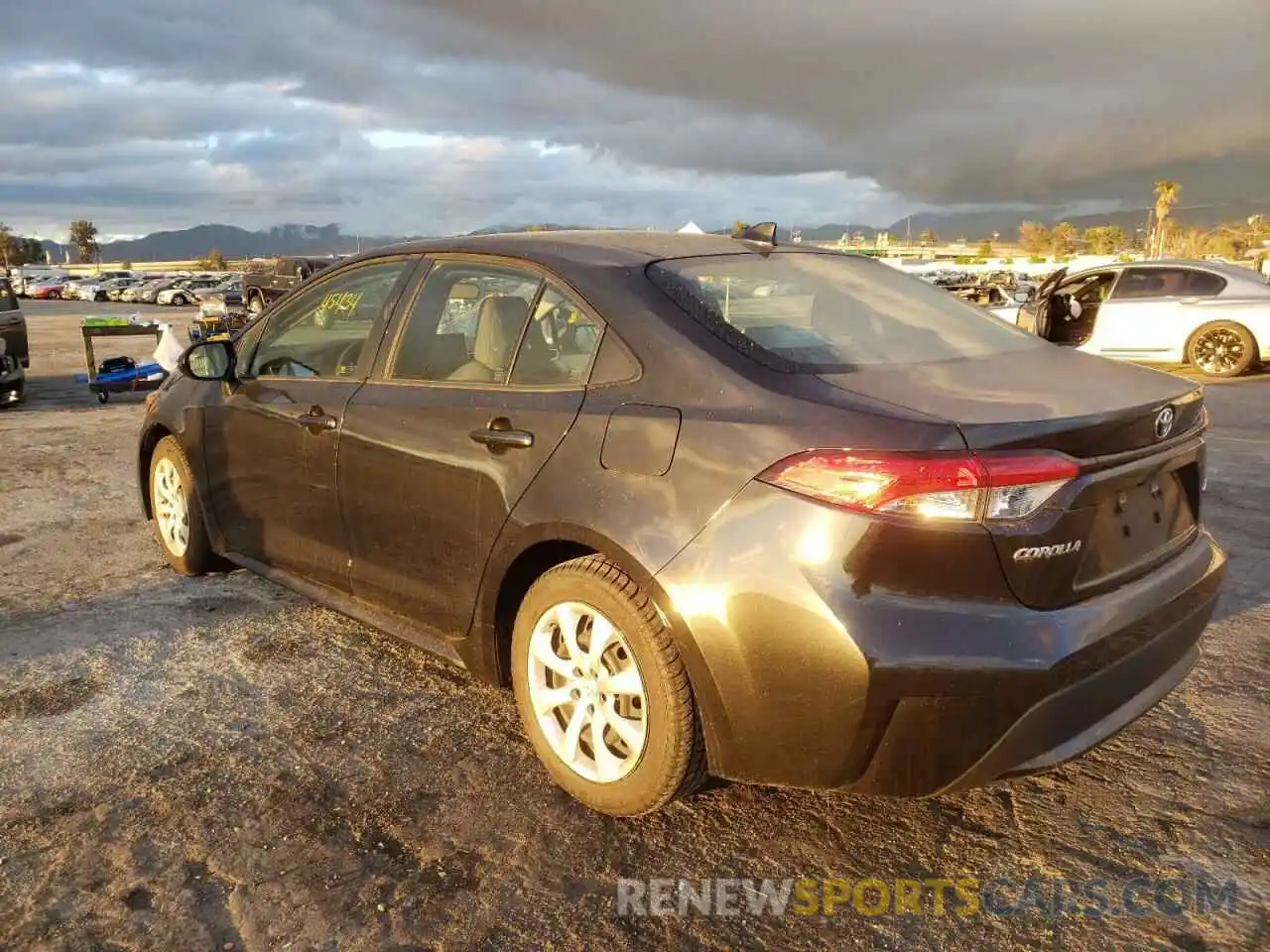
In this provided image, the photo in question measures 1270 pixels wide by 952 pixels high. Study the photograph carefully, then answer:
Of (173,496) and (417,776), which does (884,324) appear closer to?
(417,776)

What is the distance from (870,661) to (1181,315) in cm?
1263

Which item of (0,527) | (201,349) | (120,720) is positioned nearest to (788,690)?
(120,720)

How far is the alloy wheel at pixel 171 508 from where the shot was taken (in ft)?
14.9

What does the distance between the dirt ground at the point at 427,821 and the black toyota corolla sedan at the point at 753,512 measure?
28 cm

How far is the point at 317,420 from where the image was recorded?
3525 millimetres

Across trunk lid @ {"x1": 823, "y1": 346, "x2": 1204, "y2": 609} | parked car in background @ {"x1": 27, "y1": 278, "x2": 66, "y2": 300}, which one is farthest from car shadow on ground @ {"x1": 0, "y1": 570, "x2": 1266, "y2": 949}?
parked car in background @ {"x1": 27, "y1": 278, "x2": 66, "y2": 300}

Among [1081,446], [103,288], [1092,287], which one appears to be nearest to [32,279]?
[103,288]

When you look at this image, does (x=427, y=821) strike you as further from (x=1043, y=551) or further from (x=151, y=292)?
(x=151, y=292)

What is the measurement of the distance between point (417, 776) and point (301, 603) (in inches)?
67.0

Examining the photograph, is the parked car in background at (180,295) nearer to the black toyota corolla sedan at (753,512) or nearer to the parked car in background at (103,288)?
the parked car in background at (103,288)

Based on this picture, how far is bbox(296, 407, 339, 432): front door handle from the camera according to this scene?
347cm

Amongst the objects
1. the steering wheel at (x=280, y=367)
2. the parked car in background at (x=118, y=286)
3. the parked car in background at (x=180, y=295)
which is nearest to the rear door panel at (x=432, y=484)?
the steering wheel at (x=280, y=367)

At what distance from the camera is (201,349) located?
4.11m

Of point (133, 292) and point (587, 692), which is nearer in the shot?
point (587, 692)
